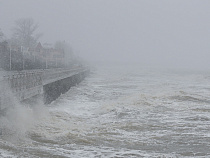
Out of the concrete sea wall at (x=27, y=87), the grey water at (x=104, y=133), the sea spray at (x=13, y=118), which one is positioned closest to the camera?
the grey water at (x=104, y=133)

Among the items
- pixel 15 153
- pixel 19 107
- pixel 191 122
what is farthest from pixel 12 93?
pixel 191 122

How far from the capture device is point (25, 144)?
910 centimetres

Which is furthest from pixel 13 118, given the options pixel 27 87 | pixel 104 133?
pixel 27 87

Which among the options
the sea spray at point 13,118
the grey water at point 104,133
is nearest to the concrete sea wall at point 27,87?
the sea spray at point 13,118

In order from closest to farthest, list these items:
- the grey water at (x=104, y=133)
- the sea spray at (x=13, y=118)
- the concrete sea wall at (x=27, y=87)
→ the grey water at (x=104, y=133) → the sea spray at (x=13, y=118) → the concrete sea wall at (x=27, y=87)

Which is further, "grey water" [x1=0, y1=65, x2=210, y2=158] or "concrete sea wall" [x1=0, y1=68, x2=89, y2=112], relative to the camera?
"concrete sea wall" [x1=0, y1=68, x2=89, y2=112]

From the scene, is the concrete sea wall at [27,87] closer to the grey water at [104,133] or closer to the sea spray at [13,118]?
the sea spray at [13,118]

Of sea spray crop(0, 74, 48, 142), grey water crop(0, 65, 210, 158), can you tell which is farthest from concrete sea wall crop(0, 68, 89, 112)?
grey water crop(0, 65, 210, 158)

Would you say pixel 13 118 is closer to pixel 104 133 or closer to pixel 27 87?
pixel 104 133

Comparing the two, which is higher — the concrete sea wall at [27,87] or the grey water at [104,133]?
the concrete sea wall at [27,87]

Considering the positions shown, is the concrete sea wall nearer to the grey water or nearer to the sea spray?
the sea spray

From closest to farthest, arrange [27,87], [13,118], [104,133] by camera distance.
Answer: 1. [104,133]
2. [13,118]
3. [27,87]

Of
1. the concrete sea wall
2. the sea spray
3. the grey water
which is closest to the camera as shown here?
the grey water

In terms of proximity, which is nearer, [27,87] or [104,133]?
[104,133]
